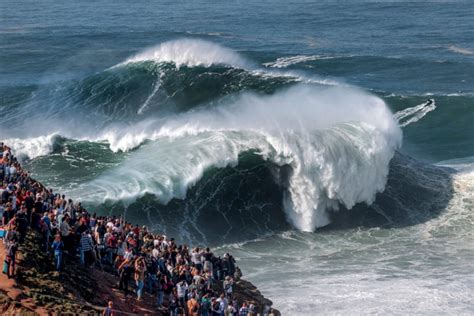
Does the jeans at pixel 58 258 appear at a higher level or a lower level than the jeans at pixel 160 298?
higher

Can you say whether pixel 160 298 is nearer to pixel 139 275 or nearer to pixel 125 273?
pixel 139 275

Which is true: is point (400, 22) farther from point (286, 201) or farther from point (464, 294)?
point (464, 294)

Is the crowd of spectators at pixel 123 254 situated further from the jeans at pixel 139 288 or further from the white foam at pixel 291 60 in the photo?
the white foam at pixel 291 60

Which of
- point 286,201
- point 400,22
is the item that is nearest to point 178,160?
point 286,201

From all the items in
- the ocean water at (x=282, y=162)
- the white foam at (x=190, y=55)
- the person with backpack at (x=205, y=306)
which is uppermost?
the white foam at (x=190, y=55)

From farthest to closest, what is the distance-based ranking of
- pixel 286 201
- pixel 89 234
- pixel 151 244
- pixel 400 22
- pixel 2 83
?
pixel 400 22, pixel 2 83, pixel 286 201, pixel 151 244, pixel 89 234

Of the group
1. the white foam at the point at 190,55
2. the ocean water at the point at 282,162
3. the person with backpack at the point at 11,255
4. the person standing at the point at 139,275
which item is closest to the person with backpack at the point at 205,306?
the person standing at the point at 139,275
